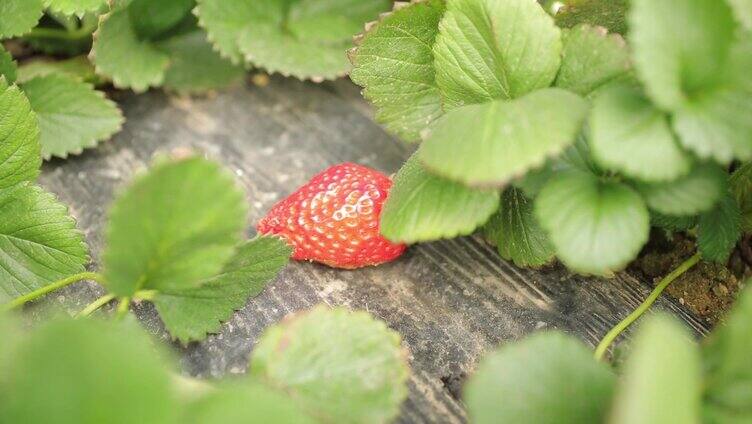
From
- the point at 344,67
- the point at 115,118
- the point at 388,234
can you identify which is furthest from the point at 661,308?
the point at 115,118

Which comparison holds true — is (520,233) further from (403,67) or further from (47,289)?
(47,289)

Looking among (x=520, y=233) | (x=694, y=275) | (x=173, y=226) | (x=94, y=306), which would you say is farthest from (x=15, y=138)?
(x=694, y=275)

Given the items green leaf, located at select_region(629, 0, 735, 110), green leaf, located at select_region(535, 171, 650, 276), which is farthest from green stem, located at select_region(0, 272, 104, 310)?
green leaf, located at select_region(629, 0, 735, 110)

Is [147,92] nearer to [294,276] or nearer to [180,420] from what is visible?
[294,276]

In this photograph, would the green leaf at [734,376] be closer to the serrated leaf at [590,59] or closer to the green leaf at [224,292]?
the serrated leaf at [590,59]

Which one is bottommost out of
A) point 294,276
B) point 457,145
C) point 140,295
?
point 294,276

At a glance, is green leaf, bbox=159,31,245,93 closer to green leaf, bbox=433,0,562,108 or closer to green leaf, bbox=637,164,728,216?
green leaf, bbox=433,0,562,108

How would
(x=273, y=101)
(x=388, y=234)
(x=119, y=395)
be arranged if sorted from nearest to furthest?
(x=119, y=395) → (x=388, y=234) → (x=273, y=101)
